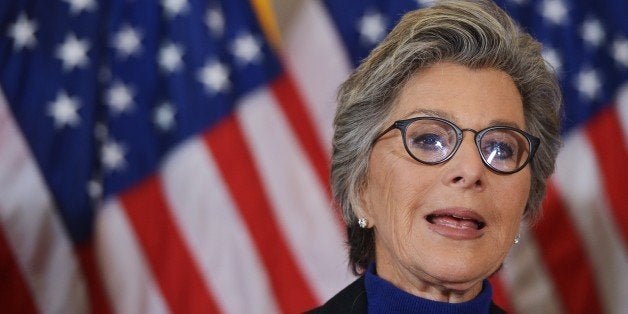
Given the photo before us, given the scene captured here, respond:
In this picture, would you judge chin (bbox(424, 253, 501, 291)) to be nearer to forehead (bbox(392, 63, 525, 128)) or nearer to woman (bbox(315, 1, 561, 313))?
woman (bbox(315, 1, 561, 313))

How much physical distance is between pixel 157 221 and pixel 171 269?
0.47 ft

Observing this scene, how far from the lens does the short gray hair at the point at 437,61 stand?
1.67m

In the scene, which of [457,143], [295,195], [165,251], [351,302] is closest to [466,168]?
[457,143]

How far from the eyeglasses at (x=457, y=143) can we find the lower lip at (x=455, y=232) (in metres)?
0.11

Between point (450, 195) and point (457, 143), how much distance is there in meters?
0.09

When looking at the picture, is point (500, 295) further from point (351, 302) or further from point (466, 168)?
point (466, 168)

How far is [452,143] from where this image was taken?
5.19ft

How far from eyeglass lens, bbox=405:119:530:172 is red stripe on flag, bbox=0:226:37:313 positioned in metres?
1.34

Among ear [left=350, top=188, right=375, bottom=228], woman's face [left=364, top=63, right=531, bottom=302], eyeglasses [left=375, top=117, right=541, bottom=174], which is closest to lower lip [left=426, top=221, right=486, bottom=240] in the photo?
woman's face [left=364, top=63, right=531, bottom=302]

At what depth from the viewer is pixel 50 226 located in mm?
2463

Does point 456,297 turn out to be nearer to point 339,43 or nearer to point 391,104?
point 391,104

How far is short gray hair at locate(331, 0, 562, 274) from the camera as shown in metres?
1.67

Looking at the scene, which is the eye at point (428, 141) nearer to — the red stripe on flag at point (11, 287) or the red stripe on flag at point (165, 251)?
the red stripe on flag at point (165, 251)

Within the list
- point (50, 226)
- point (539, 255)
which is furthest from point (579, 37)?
point (50, 226)
